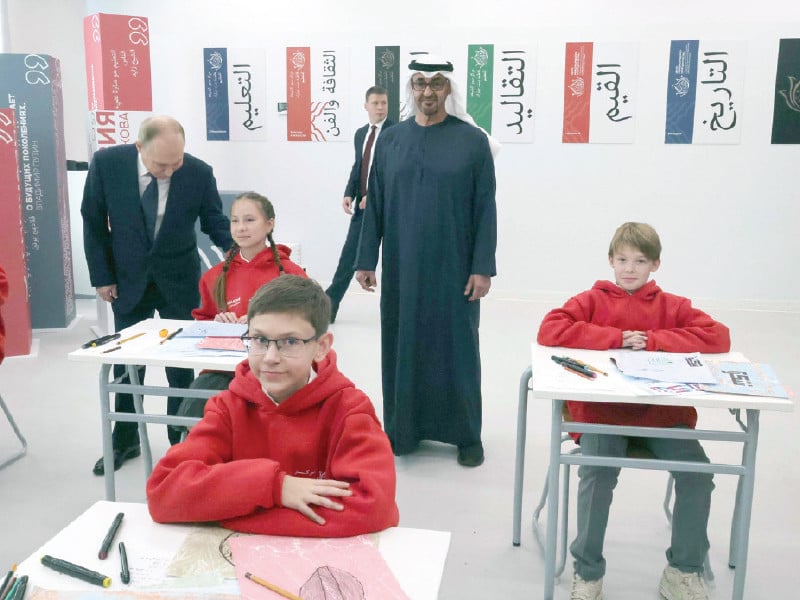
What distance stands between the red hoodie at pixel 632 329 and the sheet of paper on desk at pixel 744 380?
13 cm

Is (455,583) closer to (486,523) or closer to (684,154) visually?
(486,523)

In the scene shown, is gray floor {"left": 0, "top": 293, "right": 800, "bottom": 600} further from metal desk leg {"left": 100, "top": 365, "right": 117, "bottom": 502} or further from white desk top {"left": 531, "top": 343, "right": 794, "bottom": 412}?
white desk top {"left": 531, "top": 343, "right": 794, "bottom": 412}

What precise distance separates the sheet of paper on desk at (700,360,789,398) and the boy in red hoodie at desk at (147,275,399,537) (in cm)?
93

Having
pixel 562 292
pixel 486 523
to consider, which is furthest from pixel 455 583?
pixel 562 292

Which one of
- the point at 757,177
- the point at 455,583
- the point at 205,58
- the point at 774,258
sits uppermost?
the point at 205,58

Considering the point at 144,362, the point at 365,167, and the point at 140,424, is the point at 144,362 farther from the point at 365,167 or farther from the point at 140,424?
the point at 365,167

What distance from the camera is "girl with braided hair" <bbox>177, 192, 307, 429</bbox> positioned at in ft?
8.96

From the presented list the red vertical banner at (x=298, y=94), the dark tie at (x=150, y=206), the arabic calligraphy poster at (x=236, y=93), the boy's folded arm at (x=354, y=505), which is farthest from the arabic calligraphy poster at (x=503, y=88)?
the boy's folded arm at (x=354, y=505)

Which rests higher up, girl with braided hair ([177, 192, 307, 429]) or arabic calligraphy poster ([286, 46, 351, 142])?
arabic calligraphy poster ([286, 46, 351, 142])

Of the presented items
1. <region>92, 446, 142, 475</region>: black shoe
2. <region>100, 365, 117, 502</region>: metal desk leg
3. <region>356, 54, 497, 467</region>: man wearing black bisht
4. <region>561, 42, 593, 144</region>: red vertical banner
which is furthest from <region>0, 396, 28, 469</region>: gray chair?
<region>561, 42, 593, 144</region>: red vertical banner

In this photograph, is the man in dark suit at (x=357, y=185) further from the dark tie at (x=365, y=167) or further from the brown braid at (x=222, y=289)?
the brown braid at (x=222, y=289)

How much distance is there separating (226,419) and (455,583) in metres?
1.12

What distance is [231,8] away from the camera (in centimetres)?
656

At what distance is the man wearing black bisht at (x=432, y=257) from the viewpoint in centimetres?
307
